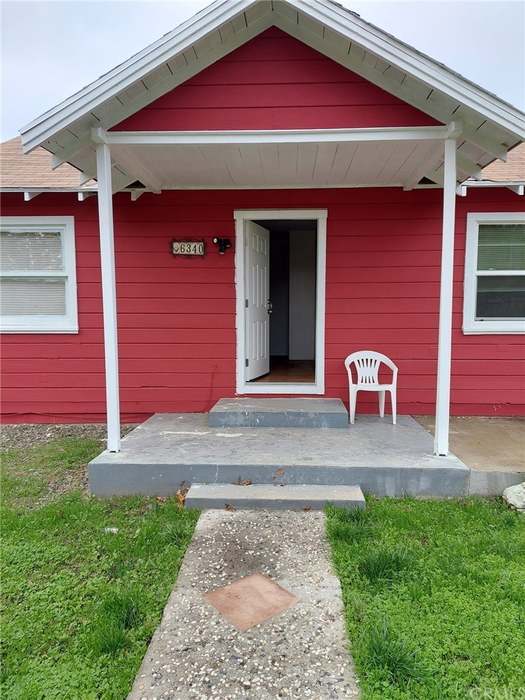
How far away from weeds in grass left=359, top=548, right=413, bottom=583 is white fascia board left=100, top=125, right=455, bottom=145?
2.79m

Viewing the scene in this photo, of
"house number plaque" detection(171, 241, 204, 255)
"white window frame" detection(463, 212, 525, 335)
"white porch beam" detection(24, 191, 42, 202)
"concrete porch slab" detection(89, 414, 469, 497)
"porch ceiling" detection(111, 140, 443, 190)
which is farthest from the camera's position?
"house number plaque" detection(171, 241, 204, 255)

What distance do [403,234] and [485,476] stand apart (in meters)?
2.69

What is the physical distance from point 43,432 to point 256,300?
9.33ft

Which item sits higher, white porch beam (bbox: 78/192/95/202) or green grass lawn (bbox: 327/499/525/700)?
white porch beam (bbox: 78/192/95/202)

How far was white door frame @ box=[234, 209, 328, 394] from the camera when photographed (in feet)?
16.0

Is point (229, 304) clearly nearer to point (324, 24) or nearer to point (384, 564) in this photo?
point (324, 24)

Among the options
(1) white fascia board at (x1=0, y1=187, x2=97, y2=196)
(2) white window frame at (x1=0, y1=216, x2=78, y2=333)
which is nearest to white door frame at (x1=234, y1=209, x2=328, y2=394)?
(1) white fascia board at (x1=0, y1=187, x2=97, y2=196)

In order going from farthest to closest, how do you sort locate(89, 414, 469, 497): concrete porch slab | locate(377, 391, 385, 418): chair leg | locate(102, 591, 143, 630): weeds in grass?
locate(377, 391, 385, 418): chair leg, locate(89, 414, 469, 497): concrete porch slab, locate(102, 591, 143, 630): weeds in grass

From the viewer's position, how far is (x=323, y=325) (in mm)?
4988

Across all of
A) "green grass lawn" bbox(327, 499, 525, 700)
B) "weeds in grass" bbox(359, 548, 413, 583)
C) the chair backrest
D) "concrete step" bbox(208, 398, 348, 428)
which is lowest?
"green grass lawn" bbox(327, 499, 525, 700)

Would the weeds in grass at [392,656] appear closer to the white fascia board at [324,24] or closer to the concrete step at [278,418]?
the concrete step at [278,418]

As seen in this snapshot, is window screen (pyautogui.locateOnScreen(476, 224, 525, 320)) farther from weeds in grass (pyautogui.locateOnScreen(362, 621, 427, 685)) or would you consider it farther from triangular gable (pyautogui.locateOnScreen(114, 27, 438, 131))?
weeds in grass (pyautogui.locateOnScreen(362, 621, 427, 685))

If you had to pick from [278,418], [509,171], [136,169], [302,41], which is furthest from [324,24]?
[278,418]

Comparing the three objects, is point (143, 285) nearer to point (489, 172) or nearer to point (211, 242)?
point (211, 242)
